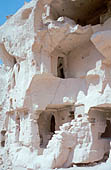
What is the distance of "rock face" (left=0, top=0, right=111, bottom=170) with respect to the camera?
25.6 feet

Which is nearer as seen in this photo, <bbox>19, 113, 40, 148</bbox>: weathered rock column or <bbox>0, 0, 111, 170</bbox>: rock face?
<bbox>0, 0, 111, 170</bbox>: rock face

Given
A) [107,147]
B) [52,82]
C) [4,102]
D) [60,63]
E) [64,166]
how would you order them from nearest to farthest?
[64,166], [107,147], [52,82], [60,63], [4,102]

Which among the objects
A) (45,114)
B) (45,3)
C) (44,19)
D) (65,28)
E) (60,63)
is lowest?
(45,114)

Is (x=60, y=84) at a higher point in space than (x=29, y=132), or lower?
higher

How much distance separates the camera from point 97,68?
8.24 metres

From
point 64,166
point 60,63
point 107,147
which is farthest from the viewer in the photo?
point 60,63

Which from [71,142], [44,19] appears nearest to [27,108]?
[71,142]

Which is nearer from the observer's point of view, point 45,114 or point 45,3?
point 45,3

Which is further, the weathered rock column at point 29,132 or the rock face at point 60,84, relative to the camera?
the weathered rock column at point 29,132

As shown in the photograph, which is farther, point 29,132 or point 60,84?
point 60,84

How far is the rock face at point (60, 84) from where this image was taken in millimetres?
7812

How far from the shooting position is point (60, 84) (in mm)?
9312

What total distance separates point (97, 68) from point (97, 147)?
3.07m

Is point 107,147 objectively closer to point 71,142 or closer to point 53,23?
point 71,142
